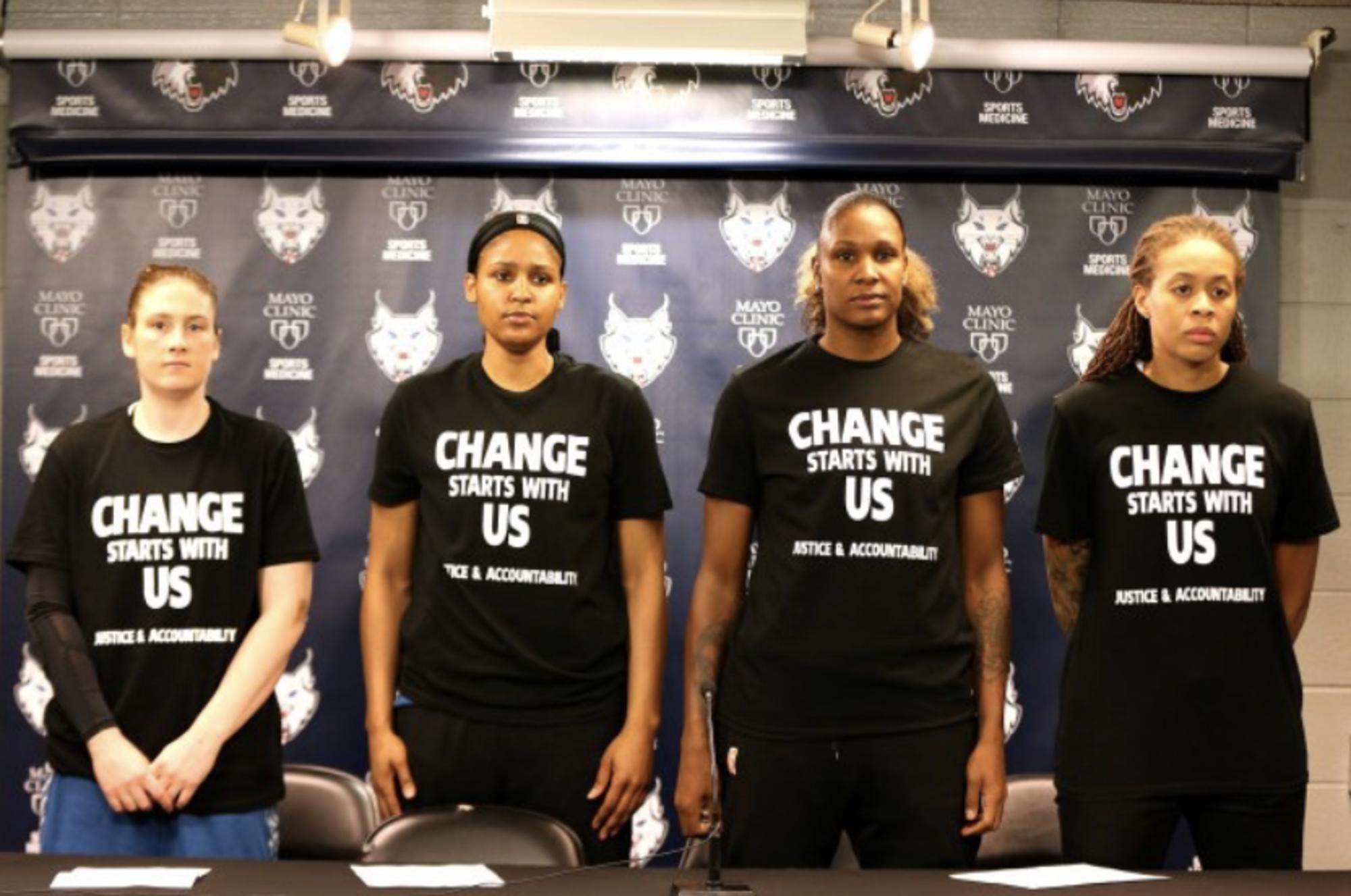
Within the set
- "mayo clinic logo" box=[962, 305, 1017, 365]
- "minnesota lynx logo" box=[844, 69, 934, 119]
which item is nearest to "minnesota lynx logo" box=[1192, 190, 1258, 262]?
"mayo clinic logo" box=[962, 305, 1017, 365]

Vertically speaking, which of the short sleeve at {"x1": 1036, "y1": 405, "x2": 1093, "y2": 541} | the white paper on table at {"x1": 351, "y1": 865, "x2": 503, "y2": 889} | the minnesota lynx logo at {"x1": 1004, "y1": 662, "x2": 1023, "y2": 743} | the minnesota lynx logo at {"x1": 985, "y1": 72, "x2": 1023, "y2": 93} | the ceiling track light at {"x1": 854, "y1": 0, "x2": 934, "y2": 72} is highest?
the ceiling track light at {"x1": 854, "y1": 0, "x2": 934, "y2": 72}

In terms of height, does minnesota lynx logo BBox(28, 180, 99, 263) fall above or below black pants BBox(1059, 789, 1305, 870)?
above

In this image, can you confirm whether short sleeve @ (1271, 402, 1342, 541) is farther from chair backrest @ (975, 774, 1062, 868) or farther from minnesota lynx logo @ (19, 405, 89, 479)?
minnesota lynx logo @ (19, 405, 89, 479)

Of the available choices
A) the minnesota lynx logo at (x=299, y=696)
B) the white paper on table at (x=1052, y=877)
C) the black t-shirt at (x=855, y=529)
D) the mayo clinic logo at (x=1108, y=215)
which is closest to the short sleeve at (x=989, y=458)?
the black t-shirt at (x=855, y=529)

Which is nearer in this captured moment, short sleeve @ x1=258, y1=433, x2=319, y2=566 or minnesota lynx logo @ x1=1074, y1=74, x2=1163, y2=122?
short sleeve @ x1=258, y1=433, x2=319, y2=566

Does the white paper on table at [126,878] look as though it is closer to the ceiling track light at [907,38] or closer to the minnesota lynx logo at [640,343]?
the minnesota lynx logo at [640,343]

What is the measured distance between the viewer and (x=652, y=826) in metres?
4.89

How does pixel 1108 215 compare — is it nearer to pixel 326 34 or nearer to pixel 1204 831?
pixel 326 34

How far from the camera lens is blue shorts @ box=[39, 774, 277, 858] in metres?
3.14

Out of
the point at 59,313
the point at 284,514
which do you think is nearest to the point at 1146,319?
the point at 284,514

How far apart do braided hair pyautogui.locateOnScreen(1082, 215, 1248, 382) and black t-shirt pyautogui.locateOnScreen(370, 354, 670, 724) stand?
94cm

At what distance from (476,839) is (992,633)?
3.39 feet

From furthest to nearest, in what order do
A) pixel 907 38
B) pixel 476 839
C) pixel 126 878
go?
pixel 907 38
pixel 476 839
pixel 126 878

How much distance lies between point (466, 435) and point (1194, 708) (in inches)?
59.4
